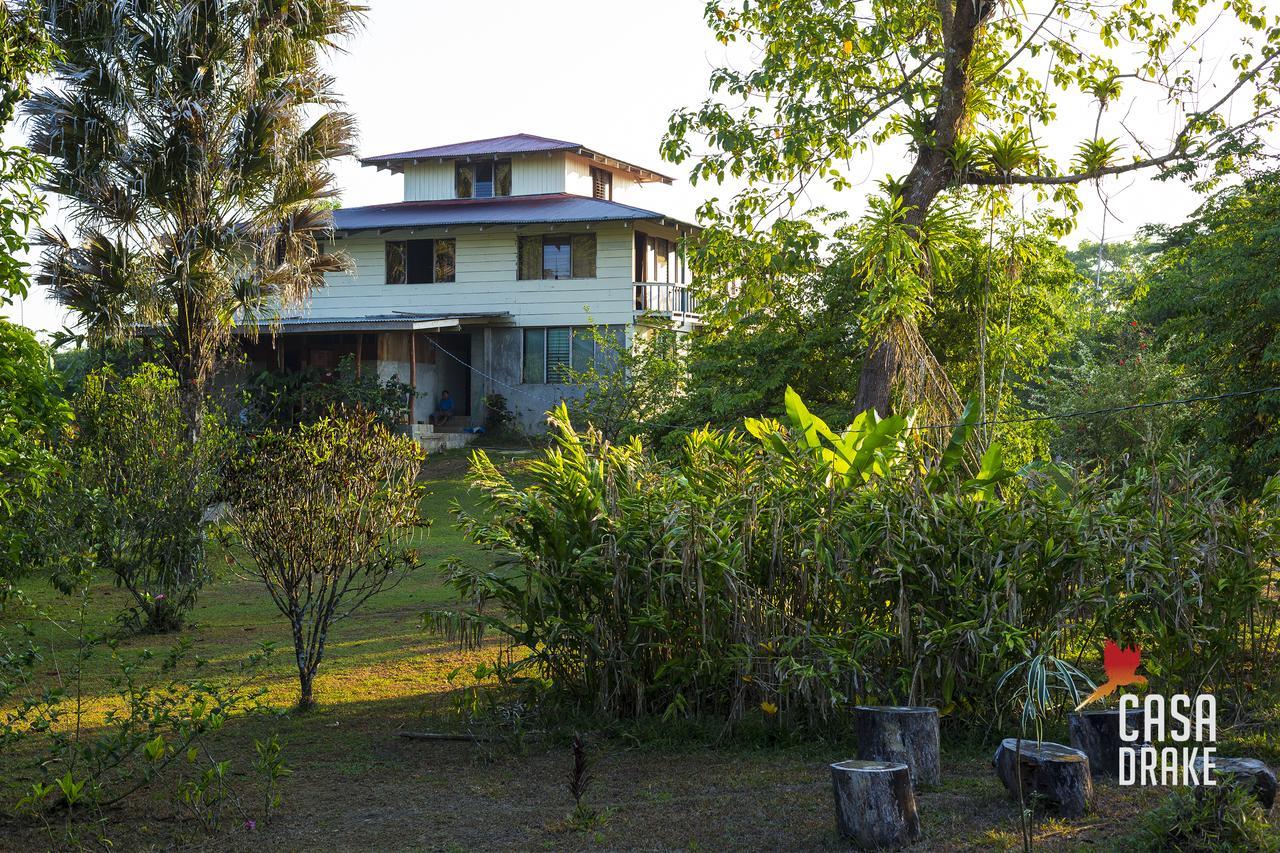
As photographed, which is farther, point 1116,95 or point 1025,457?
point 1025,457

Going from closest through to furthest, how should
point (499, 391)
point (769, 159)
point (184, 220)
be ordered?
1. point (769, 159)
2. point (184, 220)
3. point (499, 391)

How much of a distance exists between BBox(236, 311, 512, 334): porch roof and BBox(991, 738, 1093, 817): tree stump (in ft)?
75.1

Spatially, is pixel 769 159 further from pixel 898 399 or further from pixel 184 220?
pixel 184 220

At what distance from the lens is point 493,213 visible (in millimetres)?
30453

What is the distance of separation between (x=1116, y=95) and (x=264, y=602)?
36.9ft

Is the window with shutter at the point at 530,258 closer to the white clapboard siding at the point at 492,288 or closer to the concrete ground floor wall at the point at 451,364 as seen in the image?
the white clapboard siding at the point at 492,288

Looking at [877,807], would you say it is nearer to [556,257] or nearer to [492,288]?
[556,257]

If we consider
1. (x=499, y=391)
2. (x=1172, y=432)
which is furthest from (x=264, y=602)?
(x=499, y=391)

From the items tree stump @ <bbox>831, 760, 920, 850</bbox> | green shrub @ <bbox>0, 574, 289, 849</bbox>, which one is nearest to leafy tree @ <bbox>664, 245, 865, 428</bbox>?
green shrub @ <bbox>0, 574, 289, 849</bbox>

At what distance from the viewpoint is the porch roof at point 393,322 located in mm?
27531

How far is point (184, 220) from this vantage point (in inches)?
671

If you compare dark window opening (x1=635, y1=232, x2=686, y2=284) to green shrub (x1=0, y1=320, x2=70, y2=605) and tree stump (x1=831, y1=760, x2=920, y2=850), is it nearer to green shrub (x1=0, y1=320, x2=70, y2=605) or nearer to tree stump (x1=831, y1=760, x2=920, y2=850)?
green shrub (x1=0, y1=320, x2=70, y2=605)

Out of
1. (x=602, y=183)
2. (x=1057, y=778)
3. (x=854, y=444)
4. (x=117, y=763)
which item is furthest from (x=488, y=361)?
(x=1057, y=778)

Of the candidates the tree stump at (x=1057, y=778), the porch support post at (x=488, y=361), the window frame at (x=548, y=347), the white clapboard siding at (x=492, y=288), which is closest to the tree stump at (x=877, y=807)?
the tree stump at (x=1057, y=778)
